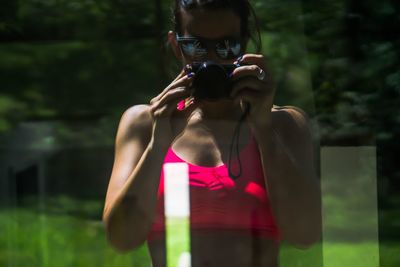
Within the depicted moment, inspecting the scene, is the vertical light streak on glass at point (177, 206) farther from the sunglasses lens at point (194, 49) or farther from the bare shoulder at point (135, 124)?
the sunglasses lens at point (194, 49)

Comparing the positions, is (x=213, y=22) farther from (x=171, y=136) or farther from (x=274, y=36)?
(x=171, y=136)

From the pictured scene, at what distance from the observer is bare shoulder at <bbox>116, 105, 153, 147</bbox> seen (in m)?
1.81

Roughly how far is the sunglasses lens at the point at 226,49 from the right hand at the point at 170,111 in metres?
0.10

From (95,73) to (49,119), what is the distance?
0.18 metres

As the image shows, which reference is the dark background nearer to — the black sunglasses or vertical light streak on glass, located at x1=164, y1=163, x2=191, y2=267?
the black sunglasses

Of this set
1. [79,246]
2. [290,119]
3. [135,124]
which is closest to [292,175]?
[290,119]

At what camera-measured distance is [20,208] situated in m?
1.95

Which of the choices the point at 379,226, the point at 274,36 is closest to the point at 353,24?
the point at 274,36

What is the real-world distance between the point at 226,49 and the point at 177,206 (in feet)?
1.27

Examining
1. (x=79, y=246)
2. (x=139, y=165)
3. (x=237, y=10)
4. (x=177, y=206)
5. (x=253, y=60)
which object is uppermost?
(x=237, y=10)

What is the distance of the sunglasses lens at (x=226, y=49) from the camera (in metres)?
1.75

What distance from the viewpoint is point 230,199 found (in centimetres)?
176

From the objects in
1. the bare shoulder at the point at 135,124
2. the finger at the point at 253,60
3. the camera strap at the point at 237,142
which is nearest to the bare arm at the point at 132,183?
the bare shoulder at the point at 135,124

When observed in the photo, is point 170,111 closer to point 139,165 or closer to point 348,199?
point 139,165
